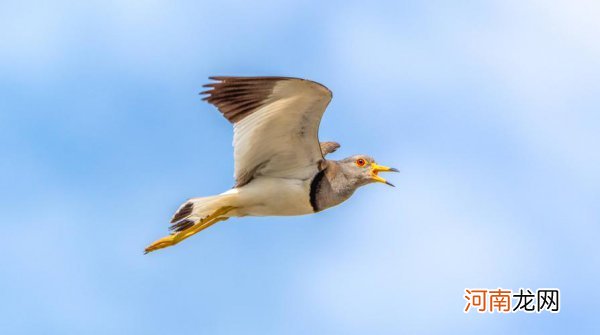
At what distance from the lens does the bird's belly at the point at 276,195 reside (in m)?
14.5

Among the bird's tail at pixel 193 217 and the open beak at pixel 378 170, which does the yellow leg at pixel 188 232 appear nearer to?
the bird's tail at pixel 193 217

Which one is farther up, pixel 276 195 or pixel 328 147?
pixel 328 147

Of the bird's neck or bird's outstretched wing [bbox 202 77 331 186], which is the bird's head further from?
bird's outstretched wing [bbox 202 77 331 186]

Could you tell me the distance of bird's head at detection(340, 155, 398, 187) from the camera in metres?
14.8

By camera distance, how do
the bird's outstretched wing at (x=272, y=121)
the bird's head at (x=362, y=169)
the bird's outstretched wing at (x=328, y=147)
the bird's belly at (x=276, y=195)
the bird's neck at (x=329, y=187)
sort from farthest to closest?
the bird's outstretched wing at (x=328, y=147)
the bird's head at (x=362, y=169)
the bird's neck at (x=329, y=187)
the bird's belly at (x=276, y=195)
the bird's outstretched wing at (x=272, y=121)

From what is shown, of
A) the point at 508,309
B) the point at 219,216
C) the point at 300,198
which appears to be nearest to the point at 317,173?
the point at 300,198

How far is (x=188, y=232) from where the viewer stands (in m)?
14.9

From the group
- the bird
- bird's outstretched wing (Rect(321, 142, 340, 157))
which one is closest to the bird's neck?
the bird

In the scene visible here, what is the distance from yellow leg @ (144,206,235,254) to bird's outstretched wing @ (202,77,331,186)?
0.51 meters

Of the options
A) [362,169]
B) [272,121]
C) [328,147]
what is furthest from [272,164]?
[328,147]

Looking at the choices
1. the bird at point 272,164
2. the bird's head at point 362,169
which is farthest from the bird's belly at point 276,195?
the bird's head at point 362,169

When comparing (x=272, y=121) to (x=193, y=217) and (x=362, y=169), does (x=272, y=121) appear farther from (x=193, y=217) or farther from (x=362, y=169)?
(x=193, y=217)

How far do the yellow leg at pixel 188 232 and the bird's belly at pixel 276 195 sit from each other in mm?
347

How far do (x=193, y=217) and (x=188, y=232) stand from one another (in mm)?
210
